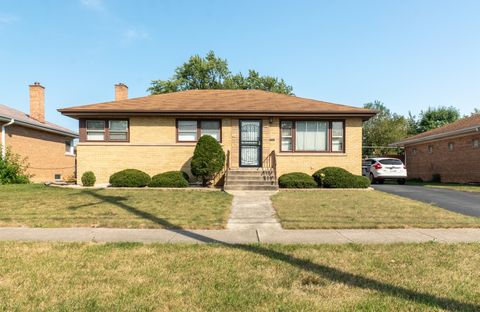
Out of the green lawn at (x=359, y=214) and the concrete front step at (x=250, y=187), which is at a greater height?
the concrete front step at (x=250, y=187)

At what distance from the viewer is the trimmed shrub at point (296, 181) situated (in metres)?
14.4

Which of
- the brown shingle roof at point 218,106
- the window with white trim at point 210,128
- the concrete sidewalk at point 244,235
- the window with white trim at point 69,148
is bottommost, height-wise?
the concrete sidewalk at point 244,235

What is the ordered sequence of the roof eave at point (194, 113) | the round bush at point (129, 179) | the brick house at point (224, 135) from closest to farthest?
the round bush at point (129, 179) < the roof eave at point (194, 113) < the brick house at point (224, 135)

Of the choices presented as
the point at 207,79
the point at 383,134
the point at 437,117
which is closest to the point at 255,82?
the point at 207,79

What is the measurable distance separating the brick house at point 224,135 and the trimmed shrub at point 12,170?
4183mm

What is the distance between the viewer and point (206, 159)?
46.4 feet

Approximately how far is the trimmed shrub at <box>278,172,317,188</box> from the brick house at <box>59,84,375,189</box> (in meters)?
1.13

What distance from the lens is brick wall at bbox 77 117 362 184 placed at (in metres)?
15.7

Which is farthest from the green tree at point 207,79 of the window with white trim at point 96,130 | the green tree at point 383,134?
the window with white trim at point 96,130

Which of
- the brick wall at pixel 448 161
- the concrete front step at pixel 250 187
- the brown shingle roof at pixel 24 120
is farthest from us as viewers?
the brick wall at pixel 448 161

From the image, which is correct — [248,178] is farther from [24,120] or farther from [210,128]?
[24,120]

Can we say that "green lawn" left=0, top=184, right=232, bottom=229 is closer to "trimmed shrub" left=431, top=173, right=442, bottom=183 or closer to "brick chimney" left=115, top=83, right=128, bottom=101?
"brick chimney" left=115, top=83, right=128, bottom=101

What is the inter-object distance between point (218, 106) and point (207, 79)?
30595 mm

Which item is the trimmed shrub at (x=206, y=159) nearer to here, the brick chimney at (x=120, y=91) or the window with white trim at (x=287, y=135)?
the window with white trim at (x=287, y=135)
